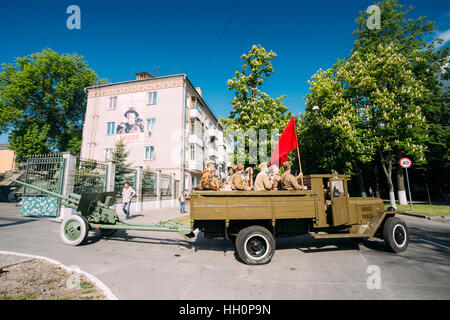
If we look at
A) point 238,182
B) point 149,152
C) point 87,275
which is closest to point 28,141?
point 149,152

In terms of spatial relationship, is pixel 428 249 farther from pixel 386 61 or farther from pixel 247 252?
pixel 386 61

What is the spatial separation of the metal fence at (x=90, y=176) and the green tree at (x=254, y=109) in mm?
10514

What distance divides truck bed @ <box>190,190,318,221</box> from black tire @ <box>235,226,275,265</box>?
0.32 meters

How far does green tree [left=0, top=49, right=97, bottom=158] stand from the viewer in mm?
28453

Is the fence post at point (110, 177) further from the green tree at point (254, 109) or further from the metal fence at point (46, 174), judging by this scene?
the green tree at point (254, 109)

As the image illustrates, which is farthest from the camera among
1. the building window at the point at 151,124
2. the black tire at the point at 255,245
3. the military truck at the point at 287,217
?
the building window at the point at 151,124

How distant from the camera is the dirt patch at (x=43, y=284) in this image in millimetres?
3129

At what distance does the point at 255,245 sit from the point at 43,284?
4.06m

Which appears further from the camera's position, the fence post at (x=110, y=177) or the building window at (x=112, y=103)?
the building window at (x=112, y=103)

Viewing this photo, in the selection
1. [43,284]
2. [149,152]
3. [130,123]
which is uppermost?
[130,123]

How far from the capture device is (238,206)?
4930 mm

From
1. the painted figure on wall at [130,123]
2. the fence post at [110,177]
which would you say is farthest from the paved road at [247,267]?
the painted figure on wall at [130,123]

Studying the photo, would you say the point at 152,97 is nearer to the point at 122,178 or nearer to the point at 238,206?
the point at 122,178

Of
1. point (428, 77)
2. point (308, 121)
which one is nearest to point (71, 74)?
point (308, 121)
